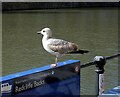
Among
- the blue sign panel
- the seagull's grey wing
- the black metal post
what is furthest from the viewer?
the black metal post

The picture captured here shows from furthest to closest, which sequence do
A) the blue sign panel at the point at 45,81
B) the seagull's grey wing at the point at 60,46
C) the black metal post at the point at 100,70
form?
1. the black metal post at the point at 100,70
2. the seagull's grey wing at the point at 60,46
3. the blue sign panel at the point at 45,81

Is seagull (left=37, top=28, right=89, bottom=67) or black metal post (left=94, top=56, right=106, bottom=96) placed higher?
seagull (left=37, top=28, right=89, bottom=67)

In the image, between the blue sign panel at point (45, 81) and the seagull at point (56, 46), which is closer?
the blue sign panel at point (45, 81)

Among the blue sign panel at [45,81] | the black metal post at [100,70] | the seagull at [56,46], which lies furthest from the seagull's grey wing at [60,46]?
the black metal post at [100,70]

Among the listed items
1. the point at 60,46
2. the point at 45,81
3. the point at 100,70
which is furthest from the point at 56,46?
the point at 100,70

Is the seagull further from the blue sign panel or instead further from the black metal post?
the black metal post

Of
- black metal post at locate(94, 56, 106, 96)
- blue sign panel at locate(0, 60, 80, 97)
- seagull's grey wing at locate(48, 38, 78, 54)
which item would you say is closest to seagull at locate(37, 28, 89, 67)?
seagull's grey wing at locate(48, 38, 78, 54)

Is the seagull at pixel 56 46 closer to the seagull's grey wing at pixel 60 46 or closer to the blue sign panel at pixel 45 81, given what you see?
the seagull's grey wing at pixel 60 46

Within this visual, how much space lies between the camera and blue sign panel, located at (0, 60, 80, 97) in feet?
10.5

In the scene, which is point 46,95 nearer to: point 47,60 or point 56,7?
point 47,60

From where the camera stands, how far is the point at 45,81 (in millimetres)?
3549

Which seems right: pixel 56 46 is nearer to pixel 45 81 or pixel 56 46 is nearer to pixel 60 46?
pixel 60 46

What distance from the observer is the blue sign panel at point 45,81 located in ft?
10.5

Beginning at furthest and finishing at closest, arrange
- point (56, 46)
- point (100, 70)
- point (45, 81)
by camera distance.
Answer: point (100, 70) → point (56, 46) → point (45, 81)
